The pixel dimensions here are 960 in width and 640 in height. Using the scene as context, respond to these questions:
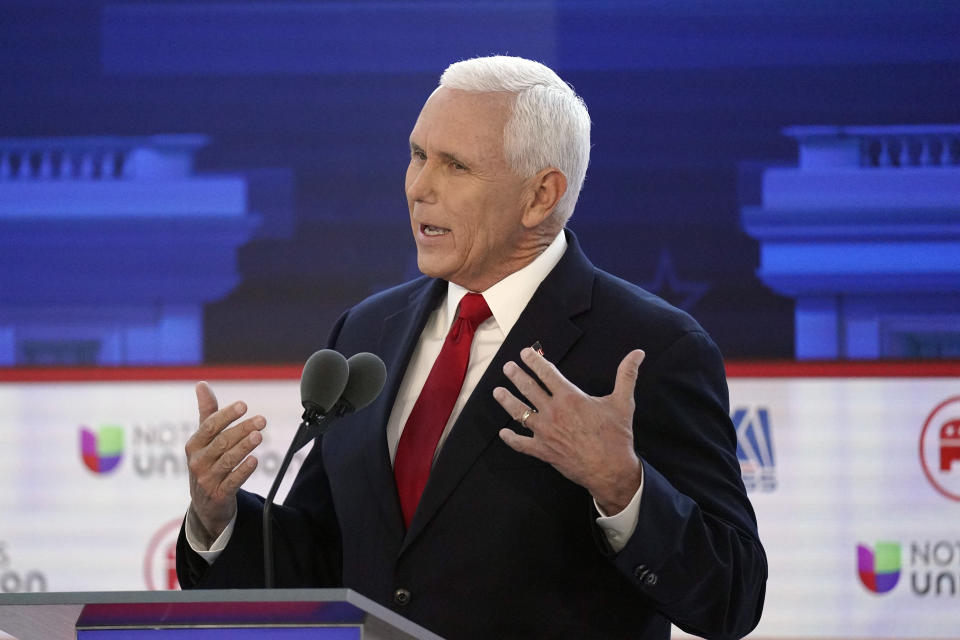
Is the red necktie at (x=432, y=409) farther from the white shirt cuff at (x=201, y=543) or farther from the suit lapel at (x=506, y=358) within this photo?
the white shirt cuff at (x=201, y=543)

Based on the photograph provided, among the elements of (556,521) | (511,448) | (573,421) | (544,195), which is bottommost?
(556,521)

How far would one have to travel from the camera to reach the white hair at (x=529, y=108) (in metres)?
2.20

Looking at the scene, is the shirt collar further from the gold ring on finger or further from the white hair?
the gold ring on finger

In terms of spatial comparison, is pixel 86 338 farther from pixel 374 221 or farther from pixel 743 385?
pixel 743 385

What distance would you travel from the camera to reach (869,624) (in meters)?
3.28

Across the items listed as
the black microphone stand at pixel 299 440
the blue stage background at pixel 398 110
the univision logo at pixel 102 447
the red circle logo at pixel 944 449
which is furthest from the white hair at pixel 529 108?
the univision logo at pixel 102 447

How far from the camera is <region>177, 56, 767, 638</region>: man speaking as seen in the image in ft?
5.84

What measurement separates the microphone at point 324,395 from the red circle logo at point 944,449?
1.98 m

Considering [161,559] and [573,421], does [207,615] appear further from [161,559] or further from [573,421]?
[161,559]

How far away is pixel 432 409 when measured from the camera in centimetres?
211

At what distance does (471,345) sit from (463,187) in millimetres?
279

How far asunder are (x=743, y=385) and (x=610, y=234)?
55cm

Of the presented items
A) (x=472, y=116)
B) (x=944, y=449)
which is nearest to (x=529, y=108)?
(x=472, y=116)

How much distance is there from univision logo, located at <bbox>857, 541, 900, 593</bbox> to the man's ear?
61.9 inches
